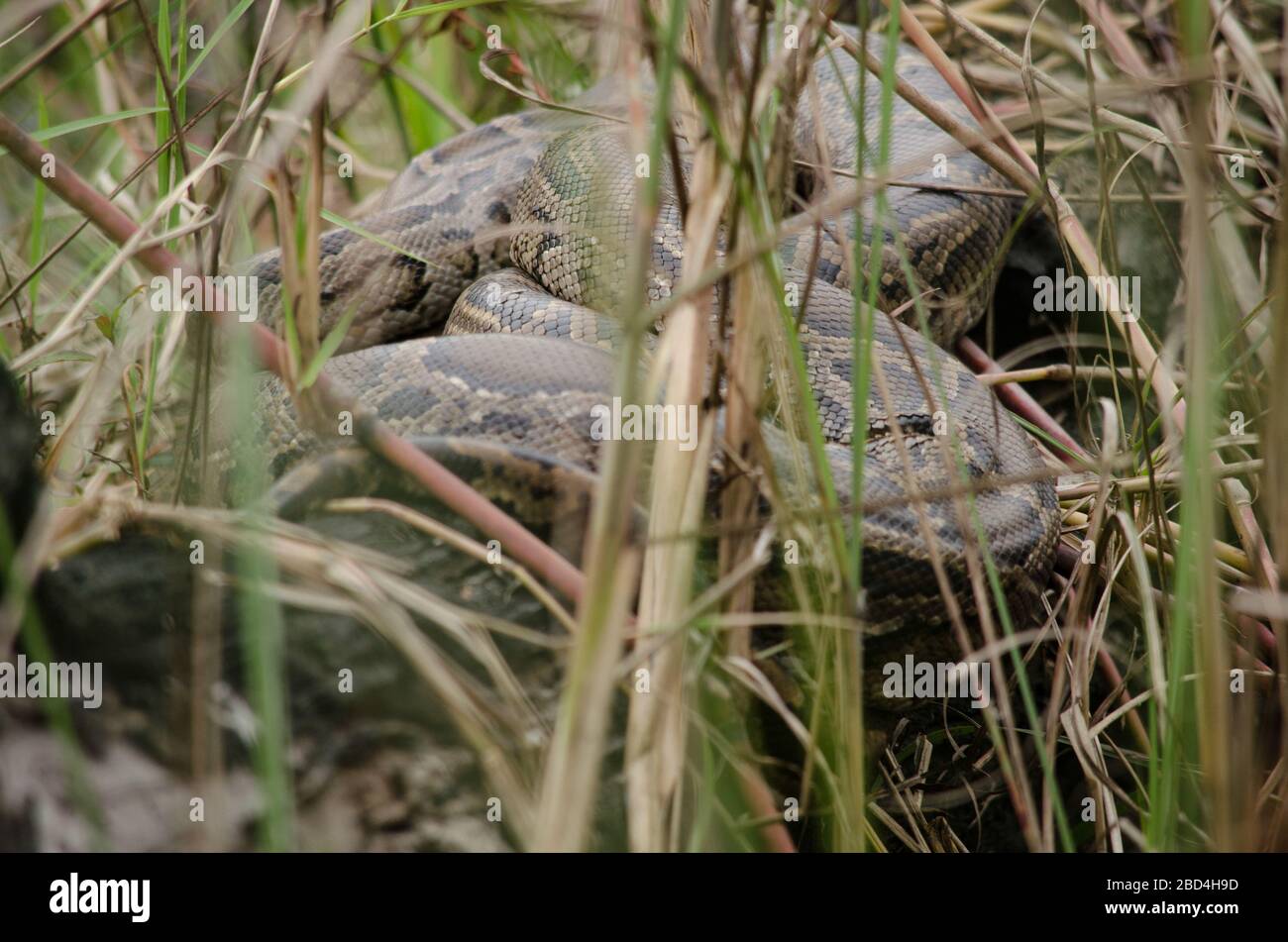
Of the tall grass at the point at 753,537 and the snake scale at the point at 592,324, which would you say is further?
the snake scale at the point at 592,324

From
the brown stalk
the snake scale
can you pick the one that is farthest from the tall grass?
the snake scale

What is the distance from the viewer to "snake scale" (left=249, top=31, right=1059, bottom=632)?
2.94 meters

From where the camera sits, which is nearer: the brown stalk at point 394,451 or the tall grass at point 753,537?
Result: the tall grass at point 753,537

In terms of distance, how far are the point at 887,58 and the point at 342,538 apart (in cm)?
149

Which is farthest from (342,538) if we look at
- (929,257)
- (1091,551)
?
(929,257)

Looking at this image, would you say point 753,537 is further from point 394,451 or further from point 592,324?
point 592,324

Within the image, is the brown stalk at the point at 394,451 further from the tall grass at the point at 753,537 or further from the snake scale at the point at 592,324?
the snake scale at the point at 592,324

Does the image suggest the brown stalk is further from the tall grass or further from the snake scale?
the snake scale

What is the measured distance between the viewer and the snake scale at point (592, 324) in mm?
2938

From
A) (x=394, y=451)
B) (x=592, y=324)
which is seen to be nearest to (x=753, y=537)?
(x=394, y=451)

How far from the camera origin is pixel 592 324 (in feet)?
12.5

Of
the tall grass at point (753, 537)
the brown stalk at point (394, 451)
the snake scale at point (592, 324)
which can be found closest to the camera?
the tall grass at point (753, 537)

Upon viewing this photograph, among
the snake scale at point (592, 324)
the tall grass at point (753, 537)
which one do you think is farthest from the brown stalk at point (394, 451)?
the snake scale at point (592, 324)

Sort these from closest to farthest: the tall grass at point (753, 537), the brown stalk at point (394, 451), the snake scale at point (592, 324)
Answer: the tall grass at point (753, 537)
the brown stalk at point (394, 451)
the snake scale at point (592, 324)
